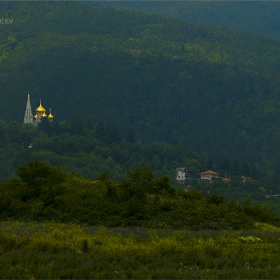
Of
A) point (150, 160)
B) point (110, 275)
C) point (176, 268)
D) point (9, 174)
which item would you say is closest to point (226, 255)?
point (176, 268)

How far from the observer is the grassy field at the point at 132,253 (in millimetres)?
27141

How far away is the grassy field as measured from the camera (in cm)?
2714

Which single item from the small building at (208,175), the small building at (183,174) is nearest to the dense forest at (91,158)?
the small building at (183,174)

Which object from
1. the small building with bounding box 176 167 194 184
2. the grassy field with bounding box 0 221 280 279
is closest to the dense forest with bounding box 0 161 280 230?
the grassy field with bounding box 0 221 280 279

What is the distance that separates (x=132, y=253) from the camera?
29.7 m

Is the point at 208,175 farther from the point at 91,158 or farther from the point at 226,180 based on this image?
the point at 91,158

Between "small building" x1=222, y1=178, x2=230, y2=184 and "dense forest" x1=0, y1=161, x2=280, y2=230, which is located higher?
"small building" x1=222, y1=178, x2=230, y2=184

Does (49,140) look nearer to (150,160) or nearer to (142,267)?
(150,160)

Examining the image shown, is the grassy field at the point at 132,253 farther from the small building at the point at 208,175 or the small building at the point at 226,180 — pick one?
the small building at the point at 208,175

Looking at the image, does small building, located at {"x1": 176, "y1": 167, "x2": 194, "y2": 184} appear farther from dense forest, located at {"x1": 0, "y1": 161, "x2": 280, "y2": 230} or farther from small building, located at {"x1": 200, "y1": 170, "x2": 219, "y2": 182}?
dense forest, located at {"x1": 0, "y1": 161, "x2": 280, "y2": 230}

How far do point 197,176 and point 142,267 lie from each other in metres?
160

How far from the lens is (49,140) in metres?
185

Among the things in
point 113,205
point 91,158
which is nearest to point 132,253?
point 113,205

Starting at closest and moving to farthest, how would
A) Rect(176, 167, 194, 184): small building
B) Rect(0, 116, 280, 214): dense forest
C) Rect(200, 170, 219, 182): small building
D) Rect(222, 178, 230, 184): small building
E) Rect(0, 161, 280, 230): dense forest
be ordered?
Rect(0, 161, 280, 230): dense forest
Rect(0, 116, 280, 214): dense forest
Rect(222, 178, 230, 184): small building
Rect(200, 170, 219, 182): small building
Rect(176, 167, 194, 184): small building
